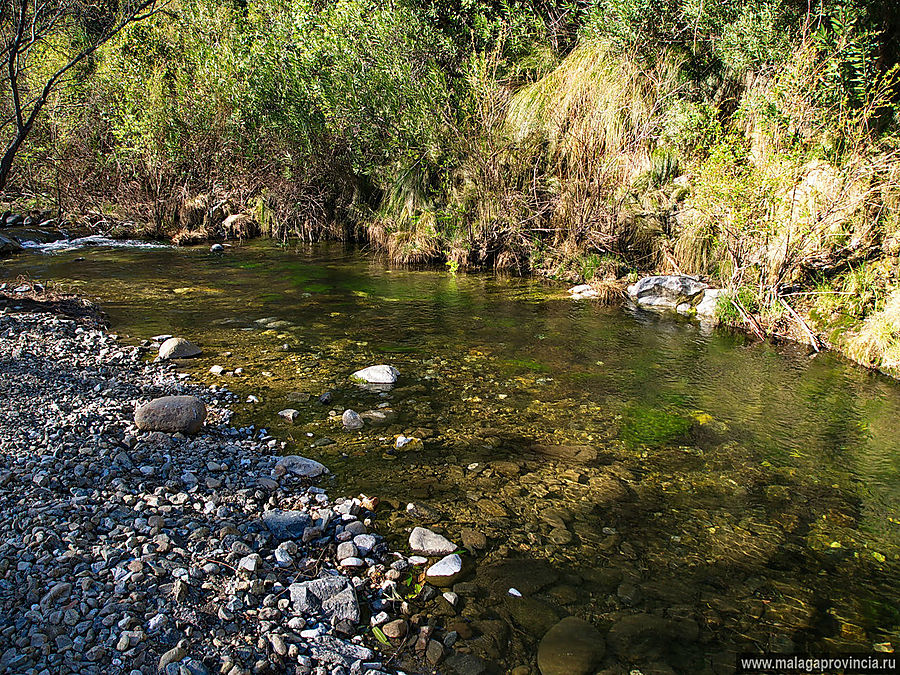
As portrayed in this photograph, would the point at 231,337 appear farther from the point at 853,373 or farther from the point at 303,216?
the point at 303,216

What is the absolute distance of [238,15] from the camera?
66.2ft

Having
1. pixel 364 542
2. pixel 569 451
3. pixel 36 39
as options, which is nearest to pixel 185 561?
pixel 364 542

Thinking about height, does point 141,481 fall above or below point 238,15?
below

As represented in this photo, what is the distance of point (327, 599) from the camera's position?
3.15 meters

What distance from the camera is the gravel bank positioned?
268 cm

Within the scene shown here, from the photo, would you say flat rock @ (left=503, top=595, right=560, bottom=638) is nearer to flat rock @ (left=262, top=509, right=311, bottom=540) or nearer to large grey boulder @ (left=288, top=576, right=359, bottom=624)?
large grey boulder @ (left=288, top=576, right=359, bottom=624)

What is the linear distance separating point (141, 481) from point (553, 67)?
12768 millimetres

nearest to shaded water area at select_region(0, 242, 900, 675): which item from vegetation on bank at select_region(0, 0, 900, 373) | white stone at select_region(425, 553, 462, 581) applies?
white stone at select_region(425, 553, 462, 581)

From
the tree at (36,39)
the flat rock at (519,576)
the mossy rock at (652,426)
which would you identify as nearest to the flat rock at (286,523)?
the flat rock at (519,576)

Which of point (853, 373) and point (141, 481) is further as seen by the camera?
point (853, 373)

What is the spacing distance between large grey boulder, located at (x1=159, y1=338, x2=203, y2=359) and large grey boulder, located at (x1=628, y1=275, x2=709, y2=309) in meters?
7.52

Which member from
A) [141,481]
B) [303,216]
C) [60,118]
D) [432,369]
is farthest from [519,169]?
[60,118]

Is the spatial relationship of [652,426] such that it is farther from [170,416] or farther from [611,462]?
[170,416]

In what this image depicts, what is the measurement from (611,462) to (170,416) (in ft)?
12.4
